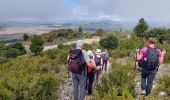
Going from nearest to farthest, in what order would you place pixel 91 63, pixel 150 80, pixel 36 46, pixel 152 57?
pixel 91 63
pixel 152 57
pixel 150 80
pixel 36 46

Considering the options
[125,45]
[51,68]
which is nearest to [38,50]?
[125,45]

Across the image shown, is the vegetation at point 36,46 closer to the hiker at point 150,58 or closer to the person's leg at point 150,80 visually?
the person's leg at point 150,80

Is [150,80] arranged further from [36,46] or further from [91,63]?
[36,46]

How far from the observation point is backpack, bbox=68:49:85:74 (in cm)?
873

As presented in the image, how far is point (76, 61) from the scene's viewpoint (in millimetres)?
8758

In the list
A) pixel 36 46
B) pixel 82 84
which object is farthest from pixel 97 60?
pixel 36 46

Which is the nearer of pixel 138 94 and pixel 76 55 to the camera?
pixel 76 55

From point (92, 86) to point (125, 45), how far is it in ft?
45.1

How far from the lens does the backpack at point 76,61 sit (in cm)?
873

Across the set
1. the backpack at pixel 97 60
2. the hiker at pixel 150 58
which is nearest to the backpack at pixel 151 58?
the hiker at pixel 150 58

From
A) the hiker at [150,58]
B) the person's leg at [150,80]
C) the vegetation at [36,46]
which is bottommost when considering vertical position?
the vegetation at [36,46]

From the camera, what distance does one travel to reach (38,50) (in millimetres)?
48125

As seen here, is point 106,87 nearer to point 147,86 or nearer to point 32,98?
point 147,86

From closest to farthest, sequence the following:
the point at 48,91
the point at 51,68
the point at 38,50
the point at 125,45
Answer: the point at 48,91, the point at 51,68, the point at 125,45, the point at 38,50
